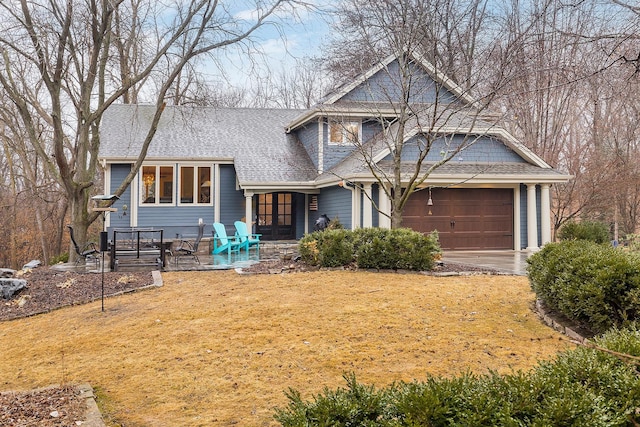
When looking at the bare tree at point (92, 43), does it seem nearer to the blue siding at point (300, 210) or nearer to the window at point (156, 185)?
the window at point (156, 185)

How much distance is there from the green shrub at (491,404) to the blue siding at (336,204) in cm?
1221

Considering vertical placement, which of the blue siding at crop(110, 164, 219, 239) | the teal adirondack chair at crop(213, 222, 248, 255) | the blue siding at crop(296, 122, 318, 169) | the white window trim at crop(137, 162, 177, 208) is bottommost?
the teal adirondack chair at crop(213, 222, 248, 255)

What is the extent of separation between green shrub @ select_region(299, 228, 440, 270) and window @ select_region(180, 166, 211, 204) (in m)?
8.34

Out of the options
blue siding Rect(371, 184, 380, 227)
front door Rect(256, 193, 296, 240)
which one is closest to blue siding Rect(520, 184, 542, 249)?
blue siding Rect(371, 184, 380, 227)

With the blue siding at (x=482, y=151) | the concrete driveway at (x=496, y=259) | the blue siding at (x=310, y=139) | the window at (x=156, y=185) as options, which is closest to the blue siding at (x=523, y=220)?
the concrete driveway at (x=496, y=259)

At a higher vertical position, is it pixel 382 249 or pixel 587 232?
pixel 587 232

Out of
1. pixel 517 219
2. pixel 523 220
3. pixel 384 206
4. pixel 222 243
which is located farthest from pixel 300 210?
pixel 523 220

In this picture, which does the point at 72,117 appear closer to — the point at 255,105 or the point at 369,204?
the point at 255,105

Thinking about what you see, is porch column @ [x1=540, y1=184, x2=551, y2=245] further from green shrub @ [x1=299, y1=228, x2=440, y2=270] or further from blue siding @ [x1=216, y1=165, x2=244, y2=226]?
blue siding @ [x1=216, y1=165, x2=244, y2=226]

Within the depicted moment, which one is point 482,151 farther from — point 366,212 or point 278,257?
point 278,257

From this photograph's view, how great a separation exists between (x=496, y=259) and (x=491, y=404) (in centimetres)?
1125

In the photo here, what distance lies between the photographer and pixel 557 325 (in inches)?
220

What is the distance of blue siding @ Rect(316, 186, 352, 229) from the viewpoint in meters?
14.9

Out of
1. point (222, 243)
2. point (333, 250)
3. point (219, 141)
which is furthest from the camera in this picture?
point (219, 141)
